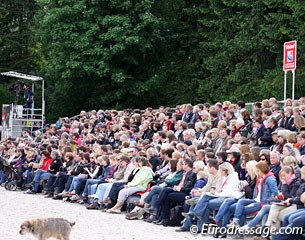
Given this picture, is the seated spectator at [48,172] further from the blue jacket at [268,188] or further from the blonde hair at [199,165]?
the blue jacket at [268,188]

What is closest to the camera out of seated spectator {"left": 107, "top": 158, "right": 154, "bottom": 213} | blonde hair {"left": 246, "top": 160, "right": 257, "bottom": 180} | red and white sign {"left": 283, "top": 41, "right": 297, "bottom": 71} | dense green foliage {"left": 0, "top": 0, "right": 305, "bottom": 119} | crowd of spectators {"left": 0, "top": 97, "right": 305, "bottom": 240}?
crowd of spectators {"left": 0, "top": 97, "right": 305, "bottom": 240}

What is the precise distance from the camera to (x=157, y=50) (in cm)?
4322

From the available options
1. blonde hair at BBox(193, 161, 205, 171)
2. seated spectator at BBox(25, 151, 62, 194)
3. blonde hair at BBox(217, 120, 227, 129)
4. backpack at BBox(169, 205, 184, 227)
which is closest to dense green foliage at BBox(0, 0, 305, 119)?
seated spectator at BBox(25, 151, 62, 194)

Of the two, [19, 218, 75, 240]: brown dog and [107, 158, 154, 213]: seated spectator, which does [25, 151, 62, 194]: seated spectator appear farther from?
[19, 218, 75, 240]: brown dog

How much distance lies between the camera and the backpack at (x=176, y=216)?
16.1 m

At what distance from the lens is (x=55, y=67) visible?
1634 inches

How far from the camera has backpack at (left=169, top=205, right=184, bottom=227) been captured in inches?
634

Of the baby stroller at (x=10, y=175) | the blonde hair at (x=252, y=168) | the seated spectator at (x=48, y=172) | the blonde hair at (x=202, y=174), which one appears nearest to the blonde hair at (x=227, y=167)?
the blonde hair at (x=252, y=168)

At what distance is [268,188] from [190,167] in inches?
112

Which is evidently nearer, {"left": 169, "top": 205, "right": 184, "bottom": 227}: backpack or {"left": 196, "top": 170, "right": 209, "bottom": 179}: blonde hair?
{"left": 196, "top": 170, "right": 209, "bottom": 179}: blonde hair

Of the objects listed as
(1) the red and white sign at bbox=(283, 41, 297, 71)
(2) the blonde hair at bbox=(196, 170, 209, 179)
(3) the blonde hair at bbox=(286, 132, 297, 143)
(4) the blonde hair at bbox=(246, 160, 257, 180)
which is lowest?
(2) the blonde hair at bbox=(196, 170, 209, 179)

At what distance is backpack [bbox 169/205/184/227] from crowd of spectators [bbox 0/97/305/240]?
2 cm

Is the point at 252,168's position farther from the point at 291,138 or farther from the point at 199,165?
the point at 199,165

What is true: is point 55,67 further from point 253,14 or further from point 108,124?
point 108,124
